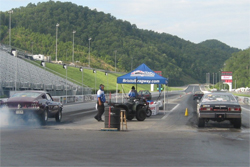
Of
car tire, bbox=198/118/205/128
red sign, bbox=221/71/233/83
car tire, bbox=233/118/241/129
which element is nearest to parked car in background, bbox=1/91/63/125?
car tire, bbox=198/118/205/128

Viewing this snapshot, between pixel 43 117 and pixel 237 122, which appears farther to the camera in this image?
pixel 43 117

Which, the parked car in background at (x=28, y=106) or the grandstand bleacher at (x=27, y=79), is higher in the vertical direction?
the grandstand bleacher at (x=27, y=79)

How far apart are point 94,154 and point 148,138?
13.2 ft

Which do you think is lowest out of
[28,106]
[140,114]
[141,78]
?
[140,114]

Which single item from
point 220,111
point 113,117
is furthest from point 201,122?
point 113,117

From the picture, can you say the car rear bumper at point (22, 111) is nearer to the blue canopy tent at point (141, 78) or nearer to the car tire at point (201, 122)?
the car tire at point (201, 122)

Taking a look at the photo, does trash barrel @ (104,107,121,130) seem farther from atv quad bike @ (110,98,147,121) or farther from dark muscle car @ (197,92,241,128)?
atv quad bike @ (110,98,147,121)

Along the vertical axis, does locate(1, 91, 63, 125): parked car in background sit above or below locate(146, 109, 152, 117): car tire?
above

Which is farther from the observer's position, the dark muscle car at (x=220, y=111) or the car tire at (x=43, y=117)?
the car tire at (x=43, y=117)

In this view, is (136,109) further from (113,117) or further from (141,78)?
(141,78)

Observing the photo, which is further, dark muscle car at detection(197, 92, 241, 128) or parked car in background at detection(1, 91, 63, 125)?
parked car in background at detection(1, 91, 63, 125)

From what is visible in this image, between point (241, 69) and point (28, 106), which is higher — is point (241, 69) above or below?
above

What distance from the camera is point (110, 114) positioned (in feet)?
52.5

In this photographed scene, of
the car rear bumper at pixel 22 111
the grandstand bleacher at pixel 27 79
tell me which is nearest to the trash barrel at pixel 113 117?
the car rear bumper at pixel 22 111
